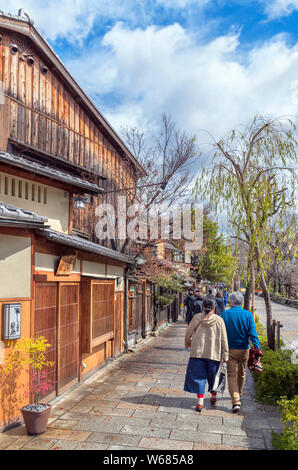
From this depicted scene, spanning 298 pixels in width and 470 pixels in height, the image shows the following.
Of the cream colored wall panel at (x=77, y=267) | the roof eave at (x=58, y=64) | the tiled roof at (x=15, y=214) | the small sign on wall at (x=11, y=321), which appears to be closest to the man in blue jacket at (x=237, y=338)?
the cream colored wall panel at (x=77, y=267)

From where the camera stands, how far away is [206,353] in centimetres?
712

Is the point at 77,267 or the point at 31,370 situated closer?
the point at 31,370

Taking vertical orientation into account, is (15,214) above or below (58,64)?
below

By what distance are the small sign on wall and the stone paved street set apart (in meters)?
A: 1.46

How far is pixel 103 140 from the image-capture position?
658 inches

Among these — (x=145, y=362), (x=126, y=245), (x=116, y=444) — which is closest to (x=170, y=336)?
(x=126, y=245)

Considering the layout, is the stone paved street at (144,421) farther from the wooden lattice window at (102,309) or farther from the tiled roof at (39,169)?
the tiled roof at (39,169)

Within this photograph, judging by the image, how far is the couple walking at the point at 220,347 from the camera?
7.13m

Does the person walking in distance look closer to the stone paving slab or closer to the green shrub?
the green shrub

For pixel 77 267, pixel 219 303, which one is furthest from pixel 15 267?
pixel 219 303

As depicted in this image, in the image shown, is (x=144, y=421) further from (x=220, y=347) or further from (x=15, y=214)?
(x=15, y=214)

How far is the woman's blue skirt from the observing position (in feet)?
23.5

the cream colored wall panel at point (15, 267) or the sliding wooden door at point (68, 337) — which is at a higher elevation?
the cream colored wall panel at point (15, 267)

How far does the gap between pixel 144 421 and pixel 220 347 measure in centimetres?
183
